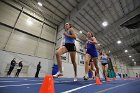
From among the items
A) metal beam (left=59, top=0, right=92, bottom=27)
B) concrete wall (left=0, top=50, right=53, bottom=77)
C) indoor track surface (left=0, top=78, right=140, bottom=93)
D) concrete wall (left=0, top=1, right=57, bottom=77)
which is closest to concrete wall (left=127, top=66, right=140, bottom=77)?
metal beam (left=59, top=0, right=92, bottom=27)

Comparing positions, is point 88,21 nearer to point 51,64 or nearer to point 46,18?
point 46,18

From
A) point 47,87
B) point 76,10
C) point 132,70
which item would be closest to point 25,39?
point 76,10

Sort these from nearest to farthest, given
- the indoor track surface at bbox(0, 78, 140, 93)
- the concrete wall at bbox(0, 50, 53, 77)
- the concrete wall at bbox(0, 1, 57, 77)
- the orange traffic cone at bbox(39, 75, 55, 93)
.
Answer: the orange traffic cone at bbox(39, 75, 55, 93), the indoor track surface at bbox(0, 78, 140, 93), the concrete wall at bbox(0, 50, 53, 77), the concrete wall at bbox(0, 1, 57, 77)

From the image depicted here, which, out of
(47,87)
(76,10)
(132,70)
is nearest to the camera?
(47,87)

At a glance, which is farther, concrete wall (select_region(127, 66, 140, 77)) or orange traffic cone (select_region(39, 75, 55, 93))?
concrete wall (select_region(127, 66, 140, 77))

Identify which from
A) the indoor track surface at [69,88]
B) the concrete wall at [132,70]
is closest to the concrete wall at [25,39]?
the indoor track surface at [69,88]

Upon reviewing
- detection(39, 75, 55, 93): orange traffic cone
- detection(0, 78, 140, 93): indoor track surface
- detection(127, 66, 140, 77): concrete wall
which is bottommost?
detection(0, 78, 140, 93): indoor track surface

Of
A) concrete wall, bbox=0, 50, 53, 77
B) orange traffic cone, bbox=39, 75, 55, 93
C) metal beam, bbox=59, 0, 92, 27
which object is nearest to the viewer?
orange traffic cone, bbox=39, 75, 55, 93

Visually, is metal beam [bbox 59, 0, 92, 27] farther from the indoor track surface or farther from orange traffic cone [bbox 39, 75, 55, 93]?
orange traffic cone [bbox 39, 75, 55, 93]

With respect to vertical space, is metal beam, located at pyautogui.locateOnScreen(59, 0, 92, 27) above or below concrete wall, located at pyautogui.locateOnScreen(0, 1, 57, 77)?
above

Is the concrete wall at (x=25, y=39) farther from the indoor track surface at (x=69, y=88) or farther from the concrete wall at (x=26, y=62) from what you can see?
the indoor track surface at (x=69, y=88)

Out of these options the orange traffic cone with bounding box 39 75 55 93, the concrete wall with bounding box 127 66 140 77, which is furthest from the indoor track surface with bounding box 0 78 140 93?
the concrete wall with bounding box 127 66 140 77

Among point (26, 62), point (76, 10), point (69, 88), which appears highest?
point (76, 10)

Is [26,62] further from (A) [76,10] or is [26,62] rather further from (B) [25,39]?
(A) [76,10]
